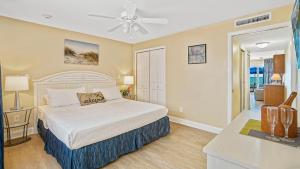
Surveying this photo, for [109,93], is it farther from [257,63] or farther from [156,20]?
[257,63]

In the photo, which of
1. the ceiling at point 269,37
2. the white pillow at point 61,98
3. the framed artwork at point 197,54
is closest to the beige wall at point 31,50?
the white pillow at point 61,98

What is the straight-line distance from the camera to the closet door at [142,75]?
4.98 m

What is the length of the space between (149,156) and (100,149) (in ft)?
2.60

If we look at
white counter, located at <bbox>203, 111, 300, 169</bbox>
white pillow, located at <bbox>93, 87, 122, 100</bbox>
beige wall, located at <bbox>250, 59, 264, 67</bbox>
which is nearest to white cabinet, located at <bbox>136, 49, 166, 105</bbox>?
white pillow, located at <bbox>93, 87, 122, 100</bbox>

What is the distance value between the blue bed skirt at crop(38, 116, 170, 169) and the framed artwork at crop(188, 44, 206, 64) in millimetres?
1835

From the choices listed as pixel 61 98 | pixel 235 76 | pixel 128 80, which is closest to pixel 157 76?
pixel 128 80

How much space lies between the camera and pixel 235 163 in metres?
0.78

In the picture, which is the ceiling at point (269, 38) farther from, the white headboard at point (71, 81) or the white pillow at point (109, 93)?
the white headboard at point (71, 81)

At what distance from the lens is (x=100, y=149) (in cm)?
213

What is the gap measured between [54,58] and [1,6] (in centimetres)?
127

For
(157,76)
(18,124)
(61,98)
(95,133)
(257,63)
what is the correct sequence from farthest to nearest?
1. (257,63)
2. (157,76)
3. (61,98)
4. (18,124)
5. (95,133)

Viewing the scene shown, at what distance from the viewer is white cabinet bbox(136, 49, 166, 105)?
454cm

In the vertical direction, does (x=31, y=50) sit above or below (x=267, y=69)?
below

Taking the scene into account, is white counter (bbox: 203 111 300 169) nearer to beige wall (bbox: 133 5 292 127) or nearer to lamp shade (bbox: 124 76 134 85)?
beige wall (bbox: 133 5 292 127)
